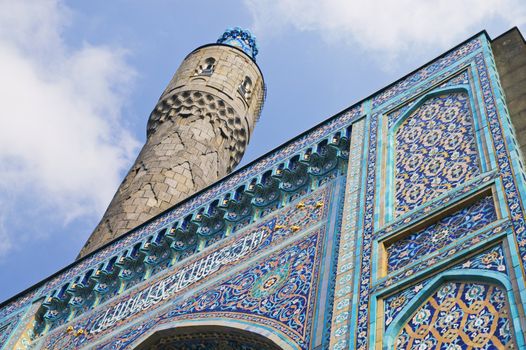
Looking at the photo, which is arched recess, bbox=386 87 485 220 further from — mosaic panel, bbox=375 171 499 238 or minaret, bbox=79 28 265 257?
minaret, bbox=79 28 265 257

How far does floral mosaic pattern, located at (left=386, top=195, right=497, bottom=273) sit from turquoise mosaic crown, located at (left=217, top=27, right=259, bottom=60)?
8167mm

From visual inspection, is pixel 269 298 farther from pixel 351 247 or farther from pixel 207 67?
pixel 207 67

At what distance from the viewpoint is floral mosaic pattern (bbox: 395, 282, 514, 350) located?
345cm

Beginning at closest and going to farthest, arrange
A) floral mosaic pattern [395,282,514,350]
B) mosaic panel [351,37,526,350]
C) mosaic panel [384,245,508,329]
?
floral mosaic pattern [395,282,514,350]
mosaic panel [384,245,508,329]
mosaic panel [351,37,526,350]

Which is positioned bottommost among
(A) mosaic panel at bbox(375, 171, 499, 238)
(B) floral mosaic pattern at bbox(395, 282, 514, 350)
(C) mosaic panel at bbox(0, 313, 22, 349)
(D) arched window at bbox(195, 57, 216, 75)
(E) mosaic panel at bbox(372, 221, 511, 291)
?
(B) floral mosaic pattern at bbox(395, 282, 514, 350)

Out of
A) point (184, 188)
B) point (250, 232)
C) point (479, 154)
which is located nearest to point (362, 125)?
point (250, 232)

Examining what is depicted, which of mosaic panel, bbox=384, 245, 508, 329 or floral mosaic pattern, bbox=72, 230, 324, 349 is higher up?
floral mosaic pattern, bbox=72, 230, 324, 349

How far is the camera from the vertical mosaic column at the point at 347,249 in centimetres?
407

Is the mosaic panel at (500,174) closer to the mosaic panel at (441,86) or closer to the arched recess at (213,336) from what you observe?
the mosaic panel at (441,86)

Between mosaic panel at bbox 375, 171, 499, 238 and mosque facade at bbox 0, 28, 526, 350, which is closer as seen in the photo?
mosque facade at bbox 0, 28, 526, 350

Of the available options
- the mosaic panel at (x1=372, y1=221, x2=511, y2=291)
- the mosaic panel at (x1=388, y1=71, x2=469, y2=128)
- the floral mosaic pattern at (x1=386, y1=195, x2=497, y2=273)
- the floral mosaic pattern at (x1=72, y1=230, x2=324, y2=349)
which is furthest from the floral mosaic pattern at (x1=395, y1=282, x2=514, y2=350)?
the mosaic panel at (x1=388, y1=71, x2=469, y2=128)

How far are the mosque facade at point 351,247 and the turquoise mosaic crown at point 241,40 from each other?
18.8 feet

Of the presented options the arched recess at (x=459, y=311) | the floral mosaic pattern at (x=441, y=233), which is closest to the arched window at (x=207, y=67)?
the floral mosaic pattern at (x=441, y=233)

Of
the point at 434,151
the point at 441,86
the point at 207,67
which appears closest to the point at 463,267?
the point at 434,151
